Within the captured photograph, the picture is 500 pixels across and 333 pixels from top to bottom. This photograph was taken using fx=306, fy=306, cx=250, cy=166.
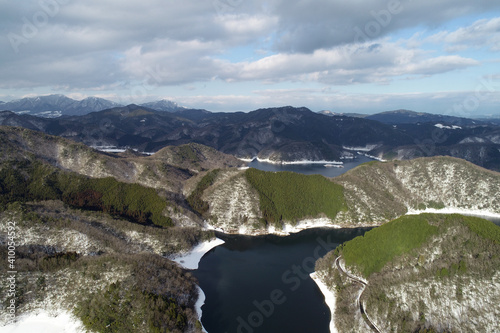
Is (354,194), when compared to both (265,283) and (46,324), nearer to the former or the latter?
(265,283)

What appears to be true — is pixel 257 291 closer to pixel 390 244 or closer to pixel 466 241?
pixel 390 244

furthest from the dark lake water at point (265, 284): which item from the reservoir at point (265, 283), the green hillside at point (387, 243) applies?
the green hillside at point (387, 243)

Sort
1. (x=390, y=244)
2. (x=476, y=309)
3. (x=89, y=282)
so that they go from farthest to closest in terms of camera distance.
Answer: (x=390, y=244)
(x=89, y=282)
(x=476, y=309)

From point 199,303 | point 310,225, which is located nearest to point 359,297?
point 199,303

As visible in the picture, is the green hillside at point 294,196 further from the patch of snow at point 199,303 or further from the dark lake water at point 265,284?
the patch of snow at point 199,303

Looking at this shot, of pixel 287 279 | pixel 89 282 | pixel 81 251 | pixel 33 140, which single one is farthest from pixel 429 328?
pixel 33 140

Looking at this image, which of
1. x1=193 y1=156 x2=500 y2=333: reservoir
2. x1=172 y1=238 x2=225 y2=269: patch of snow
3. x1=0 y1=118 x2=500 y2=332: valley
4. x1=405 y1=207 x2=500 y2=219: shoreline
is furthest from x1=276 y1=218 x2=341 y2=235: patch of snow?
x1=405 y1=207 x2=500 y2=219: shoreline
